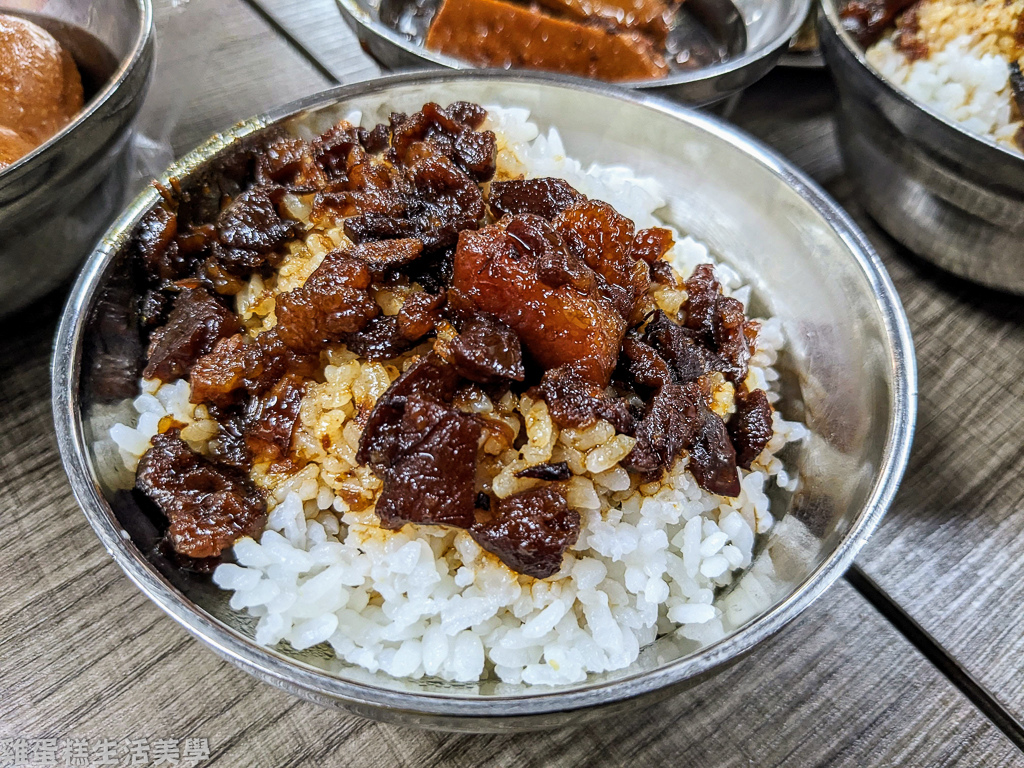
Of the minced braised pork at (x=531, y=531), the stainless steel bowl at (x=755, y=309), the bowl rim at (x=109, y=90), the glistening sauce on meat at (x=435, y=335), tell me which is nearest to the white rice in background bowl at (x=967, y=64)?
the stainless steel bowl at (x=755, y=309)

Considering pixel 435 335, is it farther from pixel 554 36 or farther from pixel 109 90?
pixel 554 36

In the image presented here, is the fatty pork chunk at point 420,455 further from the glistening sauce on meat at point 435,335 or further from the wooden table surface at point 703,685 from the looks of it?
the wooden table surface at point 703,685

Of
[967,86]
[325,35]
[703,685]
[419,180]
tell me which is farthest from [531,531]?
[325,35]

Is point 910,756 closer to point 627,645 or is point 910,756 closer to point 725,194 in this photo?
point 627,645

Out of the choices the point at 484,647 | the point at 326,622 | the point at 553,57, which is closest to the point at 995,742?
the point at 484,647

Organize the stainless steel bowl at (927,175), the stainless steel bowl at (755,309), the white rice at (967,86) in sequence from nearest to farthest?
the stainless steel bowl at (755,309), the stainless steel bowl at (927,175), the white rice at (967,86)

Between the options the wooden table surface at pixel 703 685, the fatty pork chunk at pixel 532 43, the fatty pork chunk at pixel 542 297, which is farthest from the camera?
the fatty pork chunk at pixel 532 43
